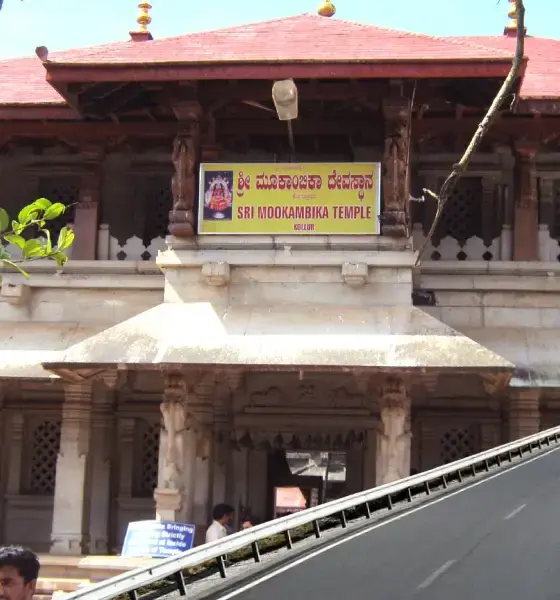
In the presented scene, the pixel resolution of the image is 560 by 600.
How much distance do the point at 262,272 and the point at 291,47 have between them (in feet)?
11.1

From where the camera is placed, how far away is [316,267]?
15117 mm

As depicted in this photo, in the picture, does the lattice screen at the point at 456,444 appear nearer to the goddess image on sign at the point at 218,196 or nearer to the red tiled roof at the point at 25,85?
the goddess image on sign at the point at 218,196

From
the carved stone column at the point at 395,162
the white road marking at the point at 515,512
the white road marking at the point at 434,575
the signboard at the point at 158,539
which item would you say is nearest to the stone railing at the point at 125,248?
the carved stone column at the point at 395,162

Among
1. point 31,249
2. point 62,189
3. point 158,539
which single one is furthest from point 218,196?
point 31,249

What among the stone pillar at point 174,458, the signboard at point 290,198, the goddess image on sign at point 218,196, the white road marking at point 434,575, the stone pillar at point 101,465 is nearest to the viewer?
the white road marking at point 434,575

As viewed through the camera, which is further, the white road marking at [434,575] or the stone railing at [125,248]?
the stone railing at [125,248]

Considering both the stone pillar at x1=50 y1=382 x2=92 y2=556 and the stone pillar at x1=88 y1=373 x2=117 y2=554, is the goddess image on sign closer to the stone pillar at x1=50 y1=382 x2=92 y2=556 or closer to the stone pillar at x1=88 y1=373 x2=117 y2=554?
A: the stone pillar at x1=50 y1=382 x2=92 y2=556

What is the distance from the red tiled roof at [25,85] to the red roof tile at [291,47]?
1.24 meters

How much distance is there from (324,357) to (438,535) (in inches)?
158

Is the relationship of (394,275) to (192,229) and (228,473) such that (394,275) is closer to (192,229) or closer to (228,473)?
(192,229)

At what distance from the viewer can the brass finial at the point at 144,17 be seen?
827 inches

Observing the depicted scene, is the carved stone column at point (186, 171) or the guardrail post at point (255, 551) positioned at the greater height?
the carved stone column at point (186, 171)

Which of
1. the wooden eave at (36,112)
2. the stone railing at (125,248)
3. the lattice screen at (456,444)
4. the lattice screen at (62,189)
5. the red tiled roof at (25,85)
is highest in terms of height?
the red tiled roof at (25,85)

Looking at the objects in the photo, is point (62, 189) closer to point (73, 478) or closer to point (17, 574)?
point (73, 478)
